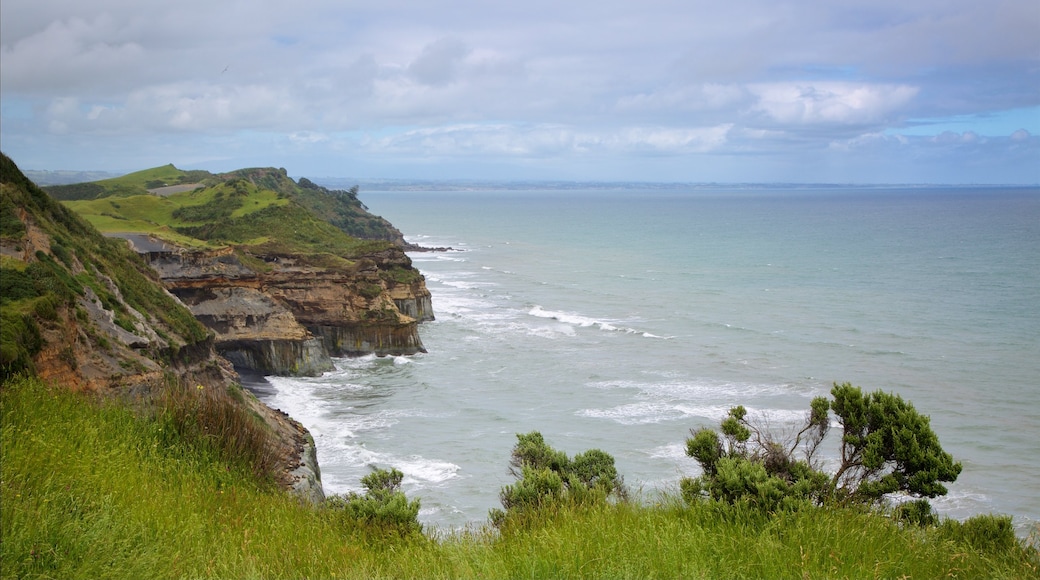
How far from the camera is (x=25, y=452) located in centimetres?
808

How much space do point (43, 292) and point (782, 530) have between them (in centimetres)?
1816

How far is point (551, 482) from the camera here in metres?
11.7

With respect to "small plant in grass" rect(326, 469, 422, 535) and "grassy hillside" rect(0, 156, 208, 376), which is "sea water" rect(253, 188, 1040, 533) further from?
"grassy hillside" rect(0, 156, 208, 376)

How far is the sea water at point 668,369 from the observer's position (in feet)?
91.1

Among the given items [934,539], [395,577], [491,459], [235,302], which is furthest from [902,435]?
[235,302]

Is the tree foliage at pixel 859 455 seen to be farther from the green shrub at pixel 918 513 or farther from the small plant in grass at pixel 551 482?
the small plant in grass at pixel 551 482

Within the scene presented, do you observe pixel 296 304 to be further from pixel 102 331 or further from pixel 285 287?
pixel 102 331

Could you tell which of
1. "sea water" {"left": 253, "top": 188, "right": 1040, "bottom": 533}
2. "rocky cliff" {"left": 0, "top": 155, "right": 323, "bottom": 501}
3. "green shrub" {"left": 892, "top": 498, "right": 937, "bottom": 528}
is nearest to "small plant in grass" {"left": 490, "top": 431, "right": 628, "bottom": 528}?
"sea water" {"left": 253, "top": 188, "right": 1040, "bottom": 533}

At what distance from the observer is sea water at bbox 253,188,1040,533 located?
2778 centimetres

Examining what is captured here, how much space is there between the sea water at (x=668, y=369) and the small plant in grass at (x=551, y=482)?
3.49 feet

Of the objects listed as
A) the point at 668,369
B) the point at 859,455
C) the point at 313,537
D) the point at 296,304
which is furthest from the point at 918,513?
the point at 296,304

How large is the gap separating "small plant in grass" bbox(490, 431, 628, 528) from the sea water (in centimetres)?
106

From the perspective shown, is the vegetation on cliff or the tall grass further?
the vegetation on cliff

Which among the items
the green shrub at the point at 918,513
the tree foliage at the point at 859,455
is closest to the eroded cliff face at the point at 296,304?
the tree foliage at the point at 859,455
